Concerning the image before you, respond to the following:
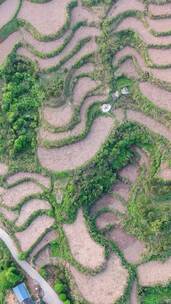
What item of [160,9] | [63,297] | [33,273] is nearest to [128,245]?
[63,297]

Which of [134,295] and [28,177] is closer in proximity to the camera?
[134,295]

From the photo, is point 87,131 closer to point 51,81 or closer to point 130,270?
point 51,81

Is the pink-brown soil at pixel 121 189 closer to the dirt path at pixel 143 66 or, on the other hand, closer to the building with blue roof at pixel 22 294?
the dirt path at pixel 143 66

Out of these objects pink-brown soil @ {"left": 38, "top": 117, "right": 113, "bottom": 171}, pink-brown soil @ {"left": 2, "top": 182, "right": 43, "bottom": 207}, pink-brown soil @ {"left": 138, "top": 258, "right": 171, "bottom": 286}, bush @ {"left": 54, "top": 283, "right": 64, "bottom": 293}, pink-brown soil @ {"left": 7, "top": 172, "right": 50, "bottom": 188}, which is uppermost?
pink-brown soil @ {"left": 38, "top": 117, "right": 113, "bottom": 171}

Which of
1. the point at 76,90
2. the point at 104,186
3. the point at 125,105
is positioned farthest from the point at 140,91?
the point at 104,186

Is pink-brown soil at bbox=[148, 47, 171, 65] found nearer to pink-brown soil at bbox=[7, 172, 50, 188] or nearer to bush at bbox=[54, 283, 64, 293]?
pink-brown soil at bbox=[7, 172, 50, 188]

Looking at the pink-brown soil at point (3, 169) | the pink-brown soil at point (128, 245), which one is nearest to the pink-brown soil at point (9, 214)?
the pink-brown soil at point (3, 169)

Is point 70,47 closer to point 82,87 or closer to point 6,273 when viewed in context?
point 82,87

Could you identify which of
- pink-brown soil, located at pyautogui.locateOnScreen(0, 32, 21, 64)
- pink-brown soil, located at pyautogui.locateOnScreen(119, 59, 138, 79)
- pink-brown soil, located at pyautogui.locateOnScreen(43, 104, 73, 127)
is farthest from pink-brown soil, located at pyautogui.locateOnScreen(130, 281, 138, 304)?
pink-brown soil, located at pyautogui.locateOnScreen(0, 32, 21, 64)
